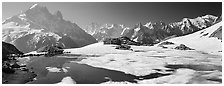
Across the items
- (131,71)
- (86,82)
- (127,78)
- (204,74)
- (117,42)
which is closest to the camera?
(86,82)

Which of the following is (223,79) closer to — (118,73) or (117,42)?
(118,73)

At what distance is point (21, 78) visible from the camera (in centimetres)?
4112

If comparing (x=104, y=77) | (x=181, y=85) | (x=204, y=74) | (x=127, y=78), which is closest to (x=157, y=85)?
(x=181, y=85)

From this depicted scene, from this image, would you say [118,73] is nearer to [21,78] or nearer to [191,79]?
[191,79]

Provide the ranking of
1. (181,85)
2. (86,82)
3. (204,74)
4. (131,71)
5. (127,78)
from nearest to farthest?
1. (181,85)
2. (86,82)
3. (127,78)
4. (204,74)
5. (131,71)

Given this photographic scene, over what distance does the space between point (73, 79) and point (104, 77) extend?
19.1ft

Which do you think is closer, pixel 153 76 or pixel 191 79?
pixel 191 79

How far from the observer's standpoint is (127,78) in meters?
42.1

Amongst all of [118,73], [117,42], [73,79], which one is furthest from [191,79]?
[117,42]

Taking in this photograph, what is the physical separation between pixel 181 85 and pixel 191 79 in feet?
19.0

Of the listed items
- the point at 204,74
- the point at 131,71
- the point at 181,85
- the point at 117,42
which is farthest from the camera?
the point at 117,42

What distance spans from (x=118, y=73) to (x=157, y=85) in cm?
1300

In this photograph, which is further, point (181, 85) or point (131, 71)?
point (131, 71)

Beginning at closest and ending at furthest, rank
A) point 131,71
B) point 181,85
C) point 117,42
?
point 181,85
point 131,71
point 117,42
